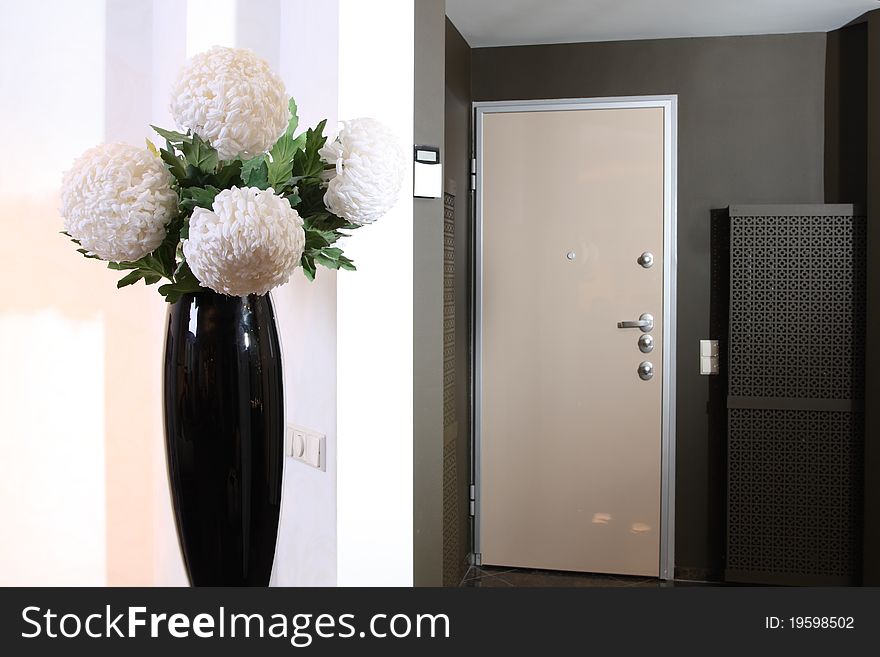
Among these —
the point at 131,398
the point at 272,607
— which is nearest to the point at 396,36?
the point at 131,398

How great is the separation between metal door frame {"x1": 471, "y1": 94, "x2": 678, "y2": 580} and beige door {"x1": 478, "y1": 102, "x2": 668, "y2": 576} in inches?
1.0

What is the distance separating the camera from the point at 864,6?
336 centimetres

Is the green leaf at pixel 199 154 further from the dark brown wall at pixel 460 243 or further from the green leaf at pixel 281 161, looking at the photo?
the dark brown wall at pixel 460 243

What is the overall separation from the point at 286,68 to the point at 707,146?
2.44 metres

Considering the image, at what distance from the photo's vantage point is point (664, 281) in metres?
3.77

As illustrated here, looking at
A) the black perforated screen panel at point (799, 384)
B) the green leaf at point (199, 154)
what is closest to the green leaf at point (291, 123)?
the green leaf at point (199, 154)

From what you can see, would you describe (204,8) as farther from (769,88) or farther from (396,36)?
(769,88)

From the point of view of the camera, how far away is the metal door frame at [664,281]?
3762mm

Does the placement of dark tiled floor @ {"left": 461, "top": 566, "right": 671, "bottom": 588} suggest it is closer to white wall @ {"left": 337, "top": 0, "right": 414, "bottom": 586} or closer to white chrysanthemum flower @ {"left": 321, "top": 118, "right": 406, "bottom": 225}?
white wall @ {"left": 337, "top": 0, "right": 414, "bottom": 586}

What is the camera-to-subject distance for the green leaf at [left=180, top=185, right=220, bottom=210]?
1.07 meters

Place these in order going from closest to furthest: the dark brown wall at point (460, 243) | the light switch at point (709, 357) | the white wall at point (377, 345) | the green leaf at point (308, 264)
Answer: the green leaf at point (308, 264)
the white wall at point (377, 345)
the dark brown wall at point (460, 243)
the light switch at point (709, 357)

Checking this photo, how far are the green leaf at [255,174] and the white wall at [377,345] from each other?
621 mm

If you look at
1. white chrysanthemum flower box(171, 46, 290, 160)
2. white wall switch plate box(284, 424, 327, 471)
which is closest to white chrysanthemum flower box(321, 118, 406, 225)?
Result: white chrysanthemum flower box(171, 46, 290, 160)

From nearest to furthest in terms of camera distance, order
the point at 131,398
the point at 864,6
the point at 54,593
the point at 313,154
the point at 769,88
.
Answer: the point at 313,154, the point at 54,593, the point at 131,398, the point at 864,6, the point at 769,88
